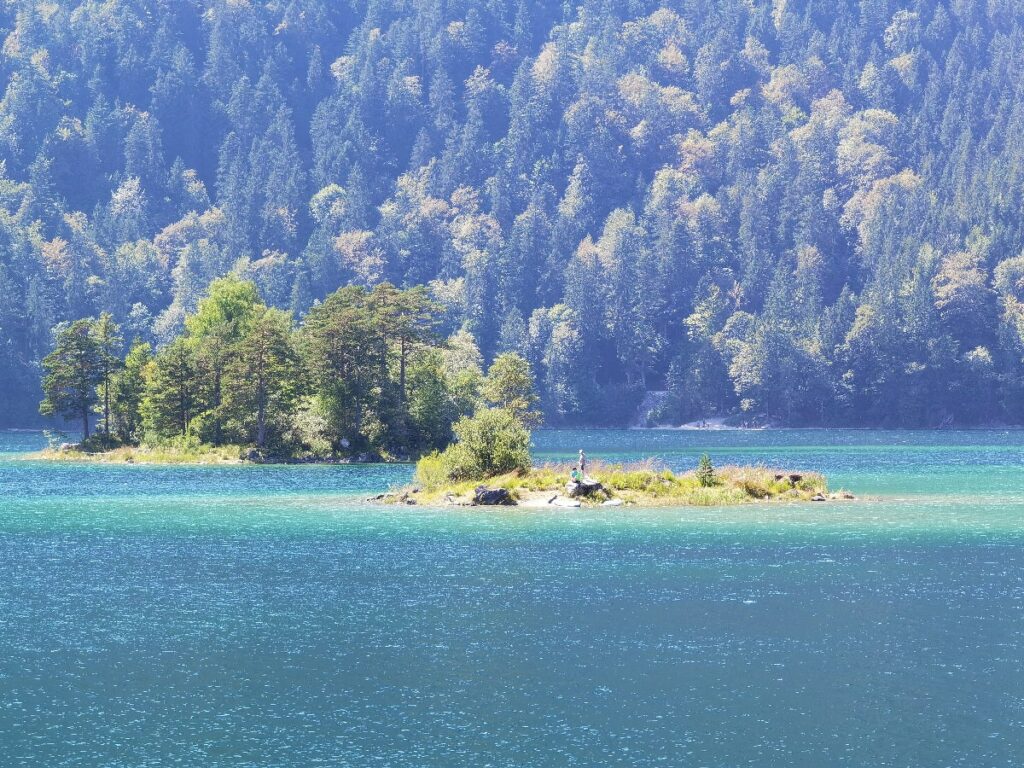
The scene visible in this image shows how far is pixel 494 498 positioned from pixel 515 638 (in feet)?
131

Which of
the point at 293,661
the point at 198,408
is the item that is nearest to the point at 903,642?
the point at 293,661

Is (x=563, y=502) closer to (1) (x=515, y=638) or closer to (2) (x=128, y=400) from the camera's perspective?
(1) (x=515, y=638)

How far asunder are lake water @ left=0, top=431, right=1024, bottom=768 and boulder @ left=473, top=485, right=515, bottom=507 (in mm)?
3702

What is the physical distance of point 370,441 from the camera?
452 feet

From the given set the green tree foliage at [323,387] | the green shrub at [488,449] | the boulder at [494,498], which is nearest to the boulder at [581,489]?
the boulder at [494,498]

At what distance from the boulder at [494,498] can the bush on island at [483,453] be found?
4917mm

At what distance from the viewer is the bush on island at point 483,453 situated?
9081 centimetres

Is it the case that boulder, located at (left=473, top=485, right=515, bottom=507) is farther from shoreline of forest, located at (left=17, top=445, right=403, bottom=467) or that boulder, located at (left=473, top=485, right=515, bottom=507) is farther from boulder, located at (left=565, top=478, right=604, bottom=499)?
shoreline of forest, located at (left=17, top=445, right=403, bottom=467)

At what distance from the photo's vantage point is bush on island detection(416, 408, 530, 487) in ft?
298

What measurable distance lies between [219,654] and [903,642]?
1989 centimetres

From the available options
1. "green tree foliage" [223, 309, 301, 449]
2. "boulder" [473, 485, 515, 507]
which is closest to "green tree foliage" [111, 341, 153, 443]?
"green tree foliage" [223, 309, 301, 449]

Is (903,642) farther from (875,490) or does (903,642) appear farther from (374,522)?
(875,490)

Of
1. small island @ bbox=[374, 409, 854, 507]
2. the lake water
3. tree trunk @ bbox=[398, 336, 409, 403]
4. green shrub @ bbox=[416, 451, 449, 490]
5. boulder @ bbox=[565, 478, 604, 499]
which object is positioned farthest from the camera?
tree trunk @ bbox=[398, 336, 409, 403]

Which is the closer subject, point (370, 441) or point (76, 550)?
point (76, 550)
